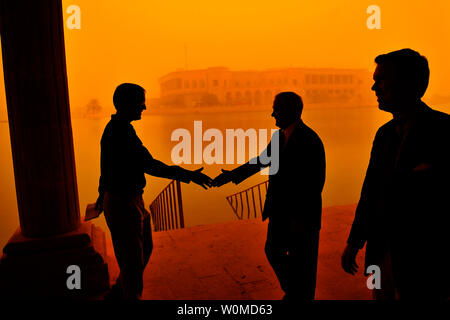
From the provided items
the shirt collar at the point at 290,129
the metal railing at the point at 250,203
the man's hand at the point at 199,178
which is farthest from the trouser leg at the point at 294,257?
the metal railing at the point at 250,203

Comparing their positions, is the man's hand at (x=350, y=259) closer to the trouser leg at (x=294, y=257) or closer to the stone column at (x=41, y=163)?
the trouser leg at (x=294, y=257)

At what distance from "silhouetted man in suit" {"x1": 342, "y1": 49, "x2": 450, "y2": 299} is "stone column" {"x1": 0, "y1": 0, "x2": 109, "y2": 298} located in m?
2.42

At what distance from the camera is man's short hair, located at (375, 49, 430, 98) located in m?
1.44

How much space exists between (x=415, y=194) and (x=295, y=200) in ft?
3.30

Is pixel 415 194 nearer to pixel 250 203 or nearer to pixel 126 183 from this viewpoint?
pixel 126 183

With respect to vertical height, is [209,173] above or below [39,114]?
below

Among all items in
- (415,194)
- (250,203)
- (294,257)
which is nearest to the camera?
(415,194)

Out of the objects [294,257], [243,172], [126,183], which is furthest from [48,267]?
[294,257]

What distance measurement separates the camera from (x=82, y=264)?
9.54 feet

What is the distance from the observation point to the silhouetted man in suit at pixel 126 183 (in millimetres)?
2324

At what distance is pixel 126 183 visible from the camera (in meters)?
2.36

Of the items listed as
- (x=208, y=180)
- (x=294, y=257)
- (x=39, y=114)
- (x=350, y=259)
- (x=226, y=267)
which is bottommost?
(x=226, y=267)
